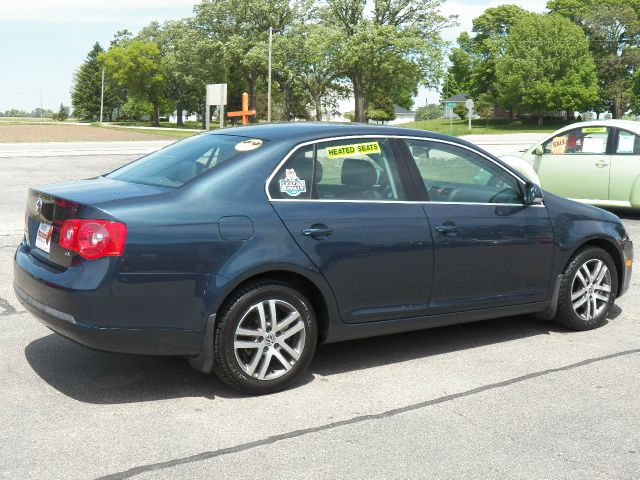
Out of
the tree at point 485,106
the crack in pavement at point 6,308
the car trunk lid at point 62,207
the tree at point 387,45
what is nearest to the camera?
the car trunk lid at point 62,207

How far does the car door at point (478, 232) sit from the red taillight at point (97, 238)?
199 centimetres

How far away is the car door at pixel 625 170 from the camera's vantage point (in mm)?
12148

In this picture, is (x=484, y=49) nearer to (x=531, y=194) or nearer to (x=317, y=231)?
(x=531, y=194)

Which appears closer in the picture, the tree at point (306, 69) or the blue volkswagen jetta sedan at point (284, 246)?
the blue volkswagen jetta sedan at point (284, 246)

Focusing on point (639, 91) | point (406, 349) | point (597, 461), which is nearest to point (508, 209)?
point (406, 349)

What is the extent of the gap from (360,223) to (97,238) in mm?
1542

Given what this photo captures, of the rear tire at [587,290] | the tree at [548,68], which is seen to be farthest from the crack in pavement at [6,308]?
the tree at [548,68]

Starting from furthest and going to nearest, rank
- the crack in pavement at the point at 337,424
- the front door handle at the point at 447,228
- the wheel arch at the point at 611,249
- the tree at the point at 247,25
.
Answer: the tree at the point at 247,25 → the wheel arch at the point at 611,249 → the front door handle at the point at 447,228 → the crack in pavement at the point at 337,424

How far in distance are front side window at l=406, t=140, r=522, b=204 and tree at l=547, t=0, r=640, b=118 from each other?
277 feet

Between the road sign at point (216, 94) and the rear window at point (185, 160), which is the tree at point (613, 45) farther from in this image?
the rear window at point (185, 160)

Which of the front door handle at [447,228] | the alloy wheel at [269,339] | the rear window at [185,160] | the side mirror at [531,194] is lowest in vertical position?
the alloy wheel at [269,339]

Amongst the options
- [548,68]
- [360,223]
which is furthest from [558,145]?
[548,68]

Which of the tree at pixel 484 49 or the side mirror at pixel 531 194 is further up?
the tree at pixel 484 49

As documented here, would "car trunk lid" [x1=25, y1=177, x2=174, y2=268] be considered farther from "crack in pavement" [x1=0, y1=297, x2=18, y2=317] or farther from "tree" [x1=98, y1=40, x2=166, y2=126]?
"tree" [x1=98, y1=40, x2=166, y2=126]
